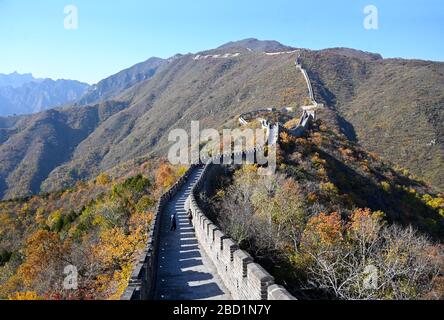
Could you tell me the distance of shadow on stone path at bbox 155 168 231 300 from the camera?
9367 millimetres

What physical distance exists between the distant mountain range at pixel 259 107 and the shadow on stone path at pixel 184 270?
45666 millimetres

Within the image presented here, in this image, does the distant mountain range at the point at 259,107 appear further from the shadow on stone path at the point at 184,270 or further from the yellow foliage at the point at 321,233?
the shadow on stone path at the point at 184,270

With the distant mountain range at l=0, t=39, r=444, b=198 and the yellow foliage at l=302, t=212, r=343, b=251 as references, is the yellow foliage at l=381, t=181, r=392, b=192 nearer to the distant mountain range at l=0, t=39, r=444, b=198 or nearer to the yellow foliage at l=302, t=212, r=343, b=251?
the distant mountain range at l=0, t=39, r=444, b=198

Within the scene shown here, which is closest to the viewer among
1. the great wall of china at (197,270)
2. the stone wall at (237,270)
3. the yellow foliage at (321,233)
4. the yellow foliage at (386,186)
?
the stone wall at (237,270)

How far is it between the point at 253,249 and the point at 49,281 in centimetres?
697

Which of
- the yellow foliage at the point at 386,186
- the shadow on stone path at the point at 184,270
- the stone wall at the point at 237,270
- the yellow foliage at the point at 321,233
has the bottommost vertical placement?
the yellow foliage at the point at 386,186

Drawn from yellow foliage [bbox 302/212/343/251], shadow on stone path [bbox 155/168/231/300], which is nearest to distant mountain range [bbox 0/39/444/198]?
yellow foliage [bbox 302/212/343/251]

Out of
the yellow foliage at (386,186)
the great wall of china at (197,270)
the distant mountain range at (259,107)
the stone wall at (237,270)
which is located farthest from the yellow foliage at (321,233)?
the distant mountain range at (259,107)

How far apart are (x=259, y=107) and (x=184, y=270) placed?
74964mm

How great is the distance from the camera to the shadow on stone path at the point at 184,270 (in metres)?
9.37

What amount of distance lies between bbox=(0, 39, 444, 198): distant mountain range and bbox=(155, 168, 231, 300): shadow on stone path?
45.7 metres

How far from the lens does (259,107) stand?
84.5m

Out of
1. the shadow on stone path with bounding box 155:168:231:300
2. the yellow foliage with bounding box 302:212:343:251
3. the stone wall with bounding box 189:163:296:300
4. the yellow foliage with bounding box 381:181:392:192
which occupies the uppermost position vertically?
the stone wall with bounding box 189:163:296:300
